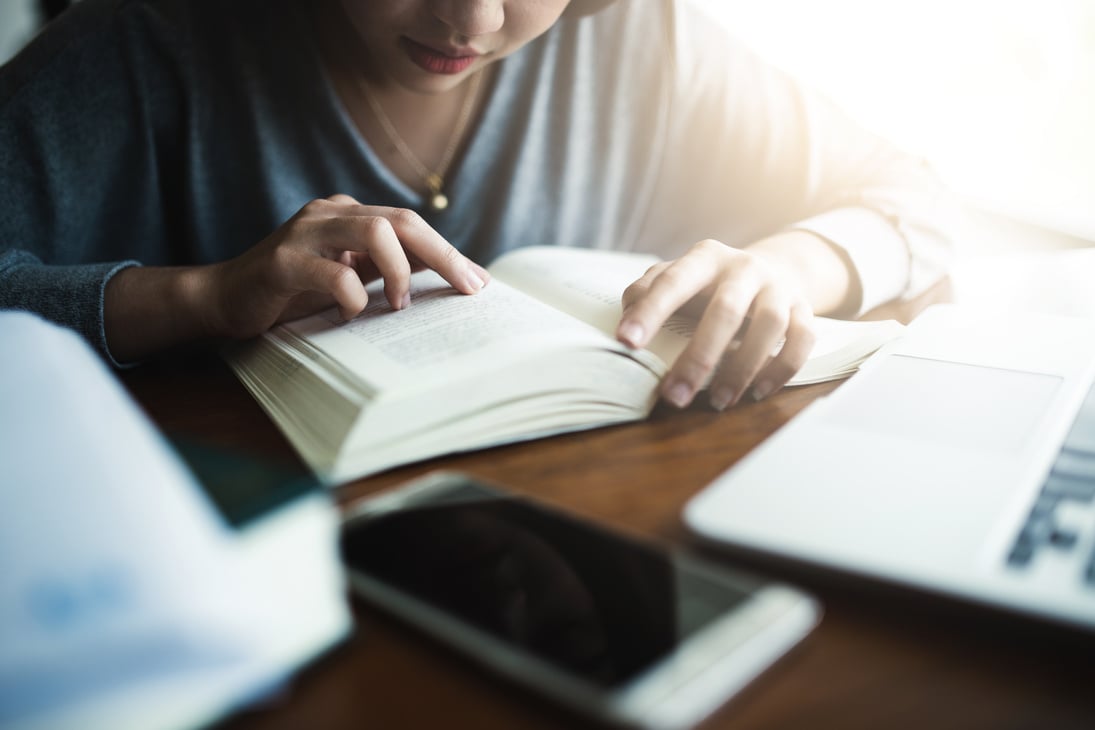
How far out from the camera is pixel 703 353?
50 cm

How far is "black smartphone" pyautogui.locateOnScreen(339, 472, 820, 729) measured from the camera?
0.25m

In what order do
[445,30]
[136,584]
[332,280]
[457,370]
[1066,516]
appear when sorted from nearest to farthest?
[136,584] < [1066,516] < [457,370] < [332,280] < [445,30]

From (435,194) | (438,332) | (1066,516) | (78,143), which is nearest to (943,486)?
(1066,516)

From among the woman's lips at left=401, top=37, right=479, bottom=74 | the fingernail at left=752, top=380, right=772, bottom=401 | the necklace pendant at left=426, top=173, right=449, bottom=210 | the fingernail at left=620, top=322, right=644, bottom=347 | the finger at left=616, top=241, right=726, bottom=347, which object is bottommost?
the necklace pendant at left=426, top=173, right=449, bottom=210

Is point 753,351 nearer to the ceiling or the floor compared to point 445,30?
nearer to the floor

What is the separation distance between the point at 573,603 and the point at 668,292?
28 centimetres

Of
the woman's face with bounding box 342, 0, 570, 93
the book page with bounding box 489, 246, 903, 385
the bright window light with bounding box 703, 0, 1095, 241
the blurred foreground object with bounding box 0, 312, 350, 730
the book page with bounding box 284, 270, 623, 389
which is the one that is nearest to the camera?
the blurred foreground object with bounding box 0, 312, 350, 730

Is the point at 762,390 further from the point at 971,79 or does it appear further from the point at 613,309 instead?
the point at 971,79

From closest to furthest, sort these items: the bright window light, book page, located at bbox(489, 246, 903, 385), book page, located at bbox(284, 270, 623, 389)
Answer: book page, located at bbox(284, 270, 623, 389)
book page, located at bbox(489, 246, 903, 385)
the bright window light

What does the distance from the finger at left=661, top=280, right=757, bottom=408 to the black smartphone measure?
0.55ft

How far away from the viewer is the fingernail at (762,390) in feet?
1.78

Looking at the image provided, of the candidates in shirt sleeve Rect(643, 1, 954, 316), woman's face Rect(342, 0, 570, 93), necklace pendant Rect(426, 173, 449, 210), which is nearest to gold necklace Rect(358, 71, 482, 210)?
necklace pendant Rect(426, 173, 449, 210)

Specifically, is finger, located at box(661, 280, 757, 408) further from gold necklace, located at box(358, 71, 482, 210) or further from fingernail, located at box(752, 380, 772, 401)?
gold necklace, located at box(358, 71, 482, 210)

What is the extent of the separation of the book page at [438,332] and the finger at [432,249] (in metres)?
0.01
